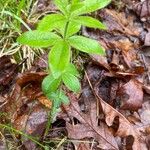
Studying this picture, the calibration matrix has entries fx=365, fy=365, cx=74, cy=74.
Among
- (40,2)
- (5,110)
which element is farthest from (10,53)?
(40,2)

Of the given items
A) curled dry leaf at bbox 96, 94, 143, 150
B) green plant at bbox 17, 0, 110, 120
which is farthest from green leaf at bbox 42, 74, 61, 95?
curled dry leaf at bbox 96, 94, 143, 150

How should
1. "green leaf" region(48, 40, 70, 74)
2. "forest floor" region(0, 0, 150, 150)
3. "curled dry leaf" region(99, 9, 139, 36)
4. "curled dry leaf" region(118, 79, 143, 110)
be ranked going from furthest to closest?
"curled dry leaf" region(99, 9, 139, 36), "curled dry leaf" region(118, 79, 143, 110), "forest floor" region(0, 0, 150, 150), "green leaf" region(48, 40, 70, 74)

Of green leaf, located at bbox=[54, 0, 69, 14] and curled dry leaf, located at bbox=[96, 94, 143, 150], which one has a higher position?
green leaf, located at bbox=[54, 0, 69, 14]

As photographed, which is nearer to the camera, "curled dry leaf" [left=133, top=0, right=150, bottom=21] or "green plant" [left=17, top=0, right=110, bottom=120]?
"green plant" [left=17, top=0, right=110, bottom=120]

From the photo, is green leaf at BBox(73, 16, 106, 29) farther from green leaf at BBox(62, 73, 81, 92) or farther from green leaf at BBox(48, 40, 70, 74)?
green leaf at BBox(62, 73, 81, 92)

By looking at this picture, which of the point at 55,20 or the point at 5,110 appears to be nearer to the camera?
the point at 55,20

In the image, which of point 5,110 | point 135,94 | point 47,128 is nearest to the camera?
point 47,128

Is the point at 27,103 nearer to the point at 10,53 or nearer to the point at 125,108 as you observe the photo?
the point at 10,53
